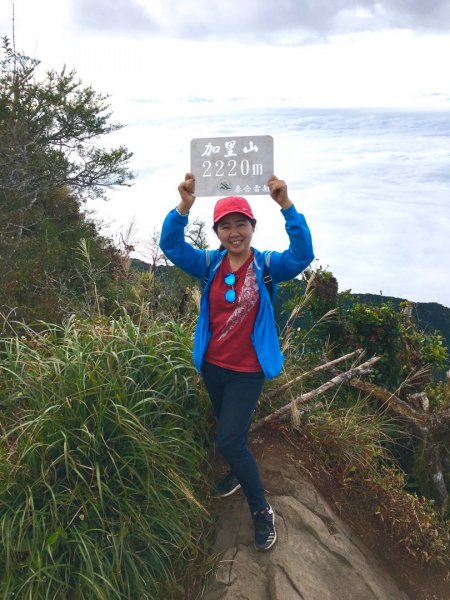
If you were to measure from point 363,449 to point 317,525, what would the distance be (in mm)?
927

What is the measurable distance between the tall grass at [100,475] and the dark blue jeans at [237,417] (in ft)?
1.14

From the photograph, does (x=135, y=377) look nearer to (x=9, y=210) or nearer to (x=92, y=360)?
(x=92, y=360)

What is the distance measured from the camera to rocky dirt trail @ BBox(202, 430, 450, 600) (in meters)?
4.01

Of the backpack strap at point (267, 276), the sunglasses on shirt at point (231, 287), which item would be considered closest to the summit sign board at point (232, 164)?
the backpack strap at point (267, 276)

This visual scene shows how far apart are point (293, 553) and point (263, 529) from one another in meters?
0.28

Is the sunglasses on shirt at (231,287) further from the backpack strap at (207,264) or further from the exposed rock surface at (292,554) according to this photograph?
the exposed rock surface at (292,554)

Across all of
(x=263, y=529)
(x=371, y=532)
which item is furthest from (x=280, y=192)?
(x=371, y=532)

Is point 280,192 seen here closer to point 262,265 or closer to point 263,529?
point 262,265

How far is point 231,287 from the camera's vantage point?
387 cm

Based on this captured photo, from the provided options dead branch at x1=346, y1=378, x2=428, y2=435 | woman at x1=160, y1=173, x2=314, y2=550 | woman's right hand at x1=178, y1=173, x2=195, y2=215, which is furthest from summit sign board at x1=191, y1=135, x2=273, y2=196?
dead branch at x1=346, y1=378, x2=428, y2=435

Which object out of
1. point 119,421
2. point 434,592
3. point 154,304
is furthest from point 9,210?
point 434,592

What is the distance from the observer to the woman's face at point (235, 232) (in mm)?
3787

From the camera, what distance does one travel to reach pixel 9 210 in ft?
34.0

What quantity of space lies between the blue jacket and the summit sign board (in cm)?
43
